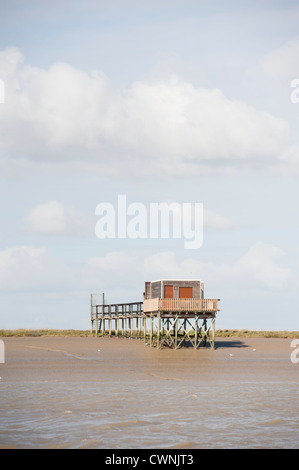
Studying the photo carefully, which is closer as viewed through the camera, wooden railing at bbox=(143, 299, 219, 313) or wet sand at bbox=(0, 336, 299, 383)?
wet sand at bbox=(0, 336, 299, 383)

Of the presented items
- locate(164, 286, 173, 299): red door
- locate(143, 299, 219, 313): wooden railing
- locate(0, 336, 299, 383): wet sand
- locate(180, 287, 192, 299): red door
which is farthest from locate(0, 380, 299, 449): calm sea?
locate(180, 287, 192, 299): red door

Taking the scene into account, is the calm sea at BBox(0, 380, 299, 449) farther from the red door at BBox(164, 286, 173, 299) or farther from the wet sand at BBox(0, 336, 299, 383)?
the red door at BBox(164, 286, 173, 299)

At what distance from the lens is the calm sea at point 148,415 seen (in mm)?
13688

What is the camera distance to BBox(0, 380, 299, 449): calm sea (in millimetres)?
13688

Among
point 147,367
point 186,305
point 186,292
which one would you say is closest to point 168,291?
point 186,292

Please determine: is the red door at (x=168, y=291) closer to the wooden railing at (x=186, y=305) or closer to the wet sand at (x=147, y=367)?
the wooden railing at (x=186, y=305)

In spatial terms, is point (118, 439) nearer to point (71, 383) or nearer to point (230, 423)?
point (230, 423)

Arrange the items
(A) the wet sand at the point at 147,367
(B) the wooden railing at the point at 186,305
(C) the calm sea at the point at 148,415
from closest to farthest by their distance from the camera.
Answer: (C) the calm sea at the point at 148,415
(A) the wet sand at the point at 147,367
(B) the wooden railing at the point at 186,305

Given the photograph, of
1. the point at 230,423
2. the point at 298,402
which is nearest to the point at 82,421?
the point at 230,423

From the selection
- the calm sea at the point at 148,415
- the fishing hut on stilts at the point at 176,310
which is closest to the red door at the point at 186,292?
the fishing hut on stilts at the point at 176,310

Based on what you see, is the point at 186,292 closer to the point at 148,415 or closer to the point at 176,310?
the point at 176,310

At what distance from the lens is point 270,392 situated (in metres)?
21.5
